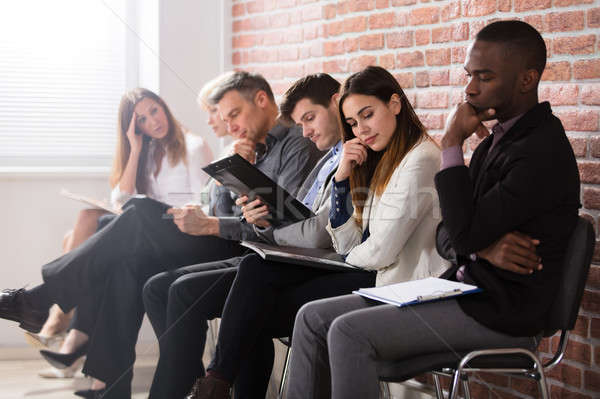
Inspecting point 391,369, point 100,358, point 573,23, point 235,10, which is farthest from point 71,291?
point 573,23

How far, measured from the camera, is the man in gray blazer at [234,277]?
1973 mm

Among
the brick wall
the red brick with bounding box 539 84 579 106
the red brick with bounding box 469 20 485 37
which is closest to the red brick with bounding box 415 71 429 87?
the brick wall

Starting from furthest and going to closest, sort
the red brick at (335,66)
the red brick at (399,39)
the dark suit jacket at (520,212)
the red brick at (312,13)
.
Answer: the red brick at (312,13) → the red brick at (335,66) → the red brick at (399,39) → the dark suit jacket at (520,212)

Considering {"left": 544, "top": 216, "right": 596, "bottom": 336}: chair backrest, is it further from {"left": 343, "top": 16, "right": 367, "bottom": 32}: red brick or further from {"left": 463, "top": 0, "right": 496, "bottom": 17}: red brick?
{"left": 343, "top": 16, "right": 367, "bottom": 32}: red brick

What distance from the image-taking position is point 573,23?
69.3 inches

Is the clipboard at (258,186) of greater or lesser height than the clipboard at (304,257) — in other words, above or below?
above

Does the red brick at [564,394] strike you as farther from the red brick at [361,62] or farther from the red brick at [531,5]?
the red brick at [361,62]

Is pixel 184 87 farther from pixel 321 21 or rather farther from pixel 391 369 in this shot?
pixel 391 369

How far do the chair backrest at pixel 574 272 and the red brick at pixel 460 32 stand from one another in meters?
0.85

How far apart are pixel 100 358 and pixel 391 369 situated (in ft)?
4.18

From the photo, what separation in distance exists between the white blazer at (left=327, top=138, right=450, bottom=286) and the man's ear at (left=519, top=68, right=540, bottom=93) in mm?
309

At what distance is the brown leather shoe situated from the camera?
1.68 m

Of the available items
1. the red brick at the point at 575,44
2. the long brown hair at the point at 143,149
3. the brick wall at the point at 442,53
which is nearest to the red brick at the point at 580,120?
the brick wall at the point at 442,53

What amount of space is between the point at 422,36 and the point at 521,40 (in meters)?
0.80
